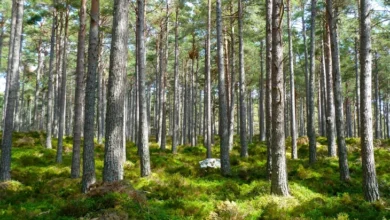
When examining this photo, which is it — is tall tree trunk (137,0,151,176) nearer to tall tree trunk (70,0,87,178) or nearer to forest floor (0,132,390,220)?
forest floor (0,132,390,220)

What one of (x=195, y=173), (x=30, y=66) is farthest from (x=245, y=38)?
(x=30, y=66)

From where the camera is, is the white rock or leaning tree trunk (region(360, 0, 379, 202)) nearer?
leaning tree trunk (region(360, 0, 379, 202))

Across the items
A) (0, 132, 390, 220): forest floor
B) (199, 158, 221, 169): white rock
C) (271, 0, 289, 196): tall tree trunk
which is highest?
(271, 0, 289, 196): tall tree trunk

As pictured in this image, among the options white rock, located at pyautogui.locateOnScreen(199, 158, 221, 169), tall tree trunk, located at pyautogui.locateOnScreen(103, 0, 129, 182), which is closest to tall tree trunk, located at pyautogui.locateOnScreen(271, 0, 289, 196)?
tall tree trunk, located at pyautogui.locateOnScreen(103, 0, 129, 182)

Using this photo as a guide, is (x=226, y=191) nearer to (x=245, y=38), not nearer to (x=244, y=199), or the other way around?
(x=244, y=199)

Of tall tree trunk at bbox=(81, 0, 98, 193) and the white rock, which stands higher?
tall tree trunk at bbox=(81, 0, 98, 193)

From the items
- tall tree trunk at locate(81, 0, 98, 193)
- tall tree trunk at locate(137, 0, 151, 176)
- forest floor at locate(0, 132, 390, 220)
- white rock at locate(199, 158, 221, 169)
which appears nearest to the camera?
forest floor at locate(0, 132, 390, 220)

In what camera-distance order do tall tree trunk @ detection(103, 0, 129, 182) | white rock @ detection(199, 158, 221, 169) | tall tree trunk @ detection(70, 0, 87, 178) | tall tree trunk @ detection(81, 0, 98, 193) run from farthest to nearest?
white rock @ detection(199, 158, 221, 169)
tall tree trunk @ detection(70, 0, 87, 178)
tall tree trunk @ detection(81, 0, 98, 193)
tall tree trunk @ detection(103, 0, 129, 182)

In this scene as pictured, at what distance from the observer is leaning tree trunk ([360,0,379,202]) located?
8711mm

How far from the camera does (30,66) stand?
124 feet

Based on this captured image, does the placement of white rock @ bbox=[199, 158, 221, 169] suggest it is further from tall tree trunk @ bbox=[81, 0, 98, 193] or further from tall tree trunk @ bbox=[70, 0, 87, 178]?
tall tree trunk @ bbox=[70, 0, 87, 178]

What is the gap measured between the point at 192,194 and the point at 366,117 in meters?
5.62

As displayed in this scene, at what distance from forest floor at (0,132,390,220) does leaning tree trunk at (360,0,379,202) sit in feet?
1.57

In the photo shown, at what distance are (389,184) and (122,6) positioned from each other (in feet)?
35.0
